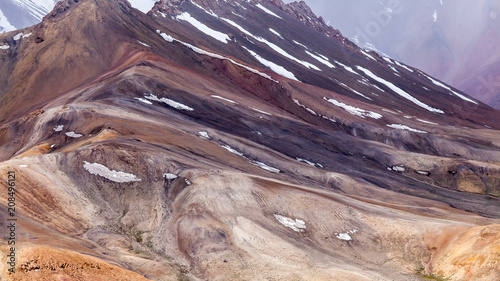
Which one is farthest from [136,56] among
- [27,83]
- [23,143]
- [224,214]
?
[224,214]

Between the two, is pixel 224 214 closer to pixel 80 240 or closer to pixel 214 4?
pixel 80 240

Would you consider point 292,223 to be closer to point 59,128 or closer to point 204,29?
point 59,128

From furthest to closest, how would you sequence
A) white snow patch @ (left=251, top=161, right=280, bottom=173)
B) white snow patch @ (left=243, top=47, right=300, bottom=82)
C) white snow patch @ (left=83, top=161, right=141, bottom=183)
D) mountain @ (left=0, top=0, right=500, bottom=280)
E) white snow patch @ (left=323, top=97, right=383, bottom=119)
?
white snow patch @ (left=243, top=47, right=300, bottom=82)
white snow patch @ (left=323, top=97, right=383, bottom=119)
white snow patch @ (left=251, top=161, right=280, bottom=173)
white snow patch @ (left=83, top=161, right=141, bottom=183)
mountain @ (left=0, top=0, right=500, bottom=280)

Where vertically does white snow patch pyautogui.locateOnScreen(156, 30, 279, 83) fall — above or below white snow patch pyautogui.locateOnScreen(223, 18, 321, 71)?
below

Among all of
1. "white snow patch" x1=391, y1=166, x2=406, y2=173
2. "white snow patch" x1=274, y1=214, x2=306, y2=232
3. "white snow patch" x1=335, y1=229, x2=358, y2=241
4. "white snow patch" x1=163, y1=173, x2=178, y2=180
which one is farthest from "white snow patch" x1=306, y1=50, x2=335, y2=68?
"white snow patch" x1=274, y1=214, x2=306, y2=232

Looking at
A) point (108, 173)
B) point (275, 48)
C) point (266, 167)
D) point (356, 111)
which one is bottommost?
point (108, 173)

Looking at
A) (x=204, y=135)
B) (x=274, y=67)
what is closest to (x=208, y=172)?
(x=204, y=135)

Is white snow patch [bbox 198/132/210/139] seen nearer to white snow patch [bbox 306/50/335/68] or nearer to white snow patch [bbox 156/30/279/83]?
white snow patch [bbox 156/30/279/83]
